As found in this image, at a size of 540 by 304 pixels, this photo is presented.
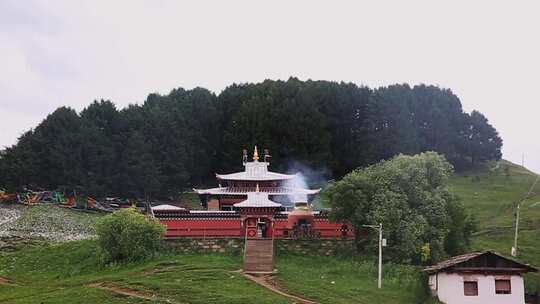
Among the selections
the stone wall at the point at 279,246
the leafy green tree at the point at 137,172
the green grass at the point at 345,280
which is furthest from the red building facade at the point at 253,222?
the leafy green tree at the point at 137,172

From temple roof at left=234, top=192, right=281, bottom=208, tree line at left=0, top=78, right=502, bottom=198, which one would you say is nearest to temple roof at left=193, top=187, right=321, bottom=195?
temple roof at left=234, top=192, right=281, bottom=208

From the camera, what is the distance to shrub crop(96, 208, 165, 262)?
48.0 metres

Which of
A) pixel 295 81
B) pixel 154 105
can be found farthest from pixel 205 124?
pixel 295 81

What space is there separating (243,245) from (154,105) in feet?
128

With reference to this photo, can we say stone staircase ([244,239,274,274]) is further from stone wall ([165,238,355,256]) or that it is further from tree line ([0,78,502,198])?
tree line ([0,78,502,198])

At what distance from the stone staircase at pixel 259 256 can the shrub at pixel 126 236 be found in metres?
6.15

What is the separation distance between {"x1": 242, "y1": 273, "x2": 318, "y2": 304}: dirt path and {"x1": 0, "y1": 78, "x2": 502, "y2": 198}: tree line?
31.8 m

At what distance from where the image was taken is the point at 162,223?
53.2m

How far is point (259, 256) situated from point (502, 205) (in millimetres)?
32913

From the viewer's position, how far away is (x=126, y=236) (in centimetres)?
4775

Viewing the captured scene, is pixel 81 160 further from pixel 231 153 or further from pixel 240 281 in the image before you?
pixel 240 281

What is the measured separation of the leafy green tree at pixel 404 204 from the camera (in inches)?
1882

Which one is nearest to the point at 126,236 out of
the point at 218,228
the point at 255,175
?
the point at 218,228

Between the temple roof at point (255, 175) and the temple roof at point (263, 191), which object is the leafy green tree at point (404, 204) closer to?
the temple roof at point (263, 191)
